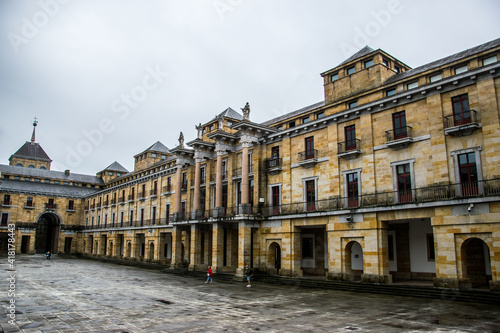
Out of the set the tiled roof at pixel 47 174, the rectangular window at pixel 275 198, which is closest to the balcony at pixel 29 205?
the tiled roof at pixel 47 174

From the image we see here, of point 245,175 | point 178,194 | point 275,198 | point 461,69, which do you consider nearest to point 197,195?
point 178,194

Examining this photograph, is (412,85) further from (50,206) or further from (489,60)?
(50,206)

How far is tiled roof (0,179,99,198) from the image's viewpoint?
225 feet

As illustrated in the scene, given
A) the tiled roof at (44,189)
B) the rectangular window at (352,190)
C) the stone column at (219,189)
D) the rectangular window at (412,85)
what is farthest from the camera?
the tiled roof at (44,189)

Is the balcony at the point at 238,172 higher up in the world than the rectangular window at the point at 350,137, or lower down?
lower down

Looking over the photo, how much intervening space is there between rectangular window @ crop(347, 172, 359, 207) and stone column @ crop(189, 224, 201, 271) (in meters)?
17.2

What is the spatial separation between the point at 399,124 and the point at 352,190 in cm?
558

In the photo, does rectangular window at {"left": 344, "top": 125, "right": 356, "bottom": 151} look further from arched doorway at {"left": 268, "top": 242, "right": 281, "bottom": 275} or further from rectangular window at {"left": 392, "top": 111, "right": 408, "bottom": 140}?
arched doorway at {"left": 268, "top": 242, "right": 281, "bottom": 275}

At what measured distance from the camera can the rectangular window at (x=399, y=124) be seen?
2463 centimetres

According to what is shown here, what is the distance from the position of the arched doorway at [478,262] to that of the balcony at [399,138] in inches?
277

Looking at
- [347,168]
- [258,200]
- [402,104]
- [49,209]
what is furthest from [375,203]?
[49,209]

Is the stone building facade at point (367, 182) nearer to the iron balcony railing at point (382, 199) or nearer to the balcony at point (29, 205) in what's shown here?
the iron balcony railing at point (382, 199)

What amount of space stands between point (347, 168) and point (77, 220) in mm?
64477

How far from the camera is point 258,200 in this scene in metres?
33.1
